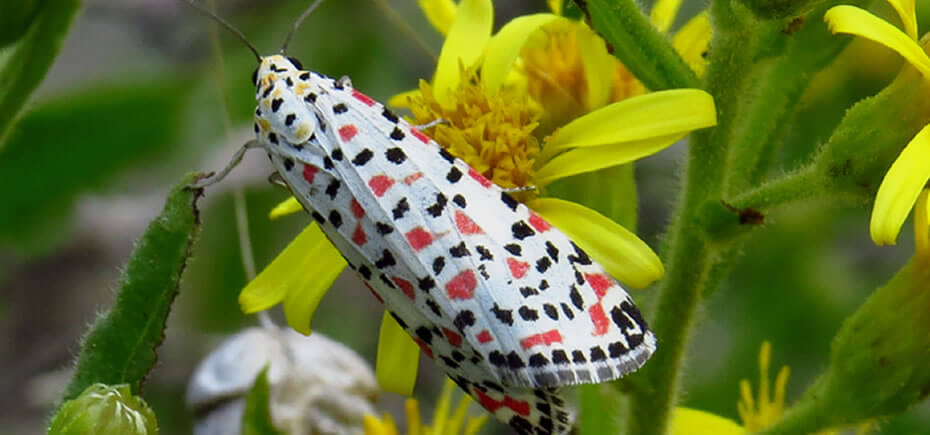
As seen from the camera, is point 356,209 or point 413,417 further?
point 413,417

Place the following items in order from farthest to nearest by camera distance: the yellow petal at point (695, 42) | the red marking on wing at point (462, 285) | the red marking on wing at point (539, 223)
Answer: the yellow petal at point (695, 42)
the red marking on wing at point (539, 223)
the red marking on wing at point (462, 285)

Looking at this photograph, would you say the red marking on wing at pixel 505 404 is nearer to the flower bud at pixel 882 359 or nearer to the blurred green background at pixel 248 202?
the flower bud at pixel 882 359

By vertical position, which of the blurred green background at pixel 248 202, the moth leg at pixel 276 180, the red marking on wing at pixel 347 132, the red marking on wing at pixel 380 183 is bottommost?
the blurred green background at pixel 248 202

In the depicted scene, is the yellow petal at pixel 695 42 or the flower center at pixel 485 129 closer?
the flower center at pixel 485 129

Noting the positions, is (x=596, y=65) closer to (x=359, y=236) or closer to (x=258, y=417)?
(x=359, y=236)

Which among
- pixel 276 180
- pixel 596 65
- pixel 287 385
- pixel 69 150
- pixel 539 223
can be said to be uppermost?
pixel 596 65

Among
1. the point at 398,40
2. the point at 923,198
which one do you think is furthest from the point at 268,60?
the point at 398,40

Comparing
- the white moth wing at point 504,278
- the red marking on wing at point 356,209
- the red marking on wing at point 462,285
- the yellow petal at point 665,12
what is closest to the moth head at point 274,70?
the white moth wing at point 504,278

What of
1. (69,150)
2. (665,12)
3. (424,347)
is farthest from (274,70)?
(69,150)
